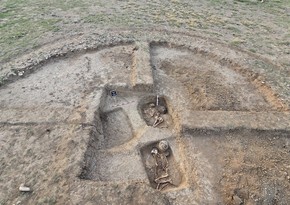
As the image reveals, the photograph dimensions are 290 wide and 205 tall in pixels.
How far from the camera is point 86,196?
4.91 metres

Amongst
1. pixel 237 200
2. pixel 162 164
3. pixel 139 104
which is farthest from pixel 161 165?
pixel 139 104

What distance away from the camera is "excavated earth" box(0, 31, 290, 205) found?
516cm

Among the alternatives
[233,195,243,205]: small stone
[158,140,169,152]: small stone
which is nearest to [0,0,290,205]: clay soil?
[233,195,243,205]: small stone

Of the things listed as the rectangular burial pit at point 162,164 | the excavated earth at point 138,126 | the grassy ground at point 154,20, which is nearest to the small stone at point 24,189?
the excavated earth at point 138,126

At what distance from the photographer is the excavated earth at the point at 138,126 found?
5156 mm

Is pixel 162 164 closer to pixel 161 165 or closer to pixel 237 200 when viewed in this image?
pixel 161 165

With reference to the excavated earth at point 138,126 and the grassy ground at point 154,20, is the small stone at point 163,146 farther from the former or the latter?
the grassy ground at point 154,20

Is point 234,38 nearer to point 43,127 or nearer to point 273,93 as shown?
point 273,93

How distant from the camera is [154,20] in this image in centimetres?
1093

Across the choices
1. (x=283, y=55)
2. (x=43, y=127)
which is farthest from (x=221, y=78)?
(x=43, y=127)

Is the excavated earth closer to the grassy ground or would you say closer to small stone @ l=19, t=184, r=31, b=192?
small stone @ l=19, t=184, r=31, b=192

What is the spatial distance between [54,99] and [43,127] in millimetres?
1081

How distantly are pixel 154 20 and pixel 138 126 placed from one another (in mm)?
5441

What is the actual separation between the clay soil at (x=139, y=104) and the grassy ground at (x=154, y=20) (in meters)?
0.07
